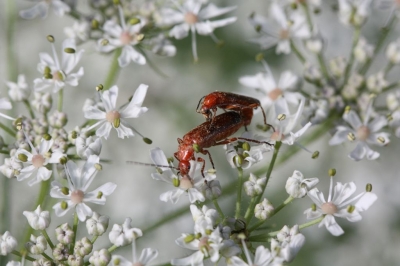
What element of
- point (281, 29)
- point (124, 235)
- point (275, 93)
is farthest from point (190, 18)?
point (124, 235)

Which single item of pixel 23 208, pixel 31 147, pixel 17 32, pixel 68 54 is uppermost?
pixel 17 32

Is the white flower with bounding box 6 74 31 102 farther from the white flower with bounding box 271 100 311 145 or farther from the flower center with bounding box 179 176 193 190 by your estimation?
the white flower with bounding box 271 100 311 145

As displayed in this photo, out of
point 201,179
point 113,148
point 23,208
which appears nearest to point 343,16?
point 201,179

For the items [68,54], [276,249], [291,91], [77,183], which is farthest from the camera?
[291,91]

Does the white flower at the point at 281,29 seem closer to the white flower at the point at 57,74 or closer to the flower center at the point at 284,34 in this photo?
the flower center at the point at 284,34

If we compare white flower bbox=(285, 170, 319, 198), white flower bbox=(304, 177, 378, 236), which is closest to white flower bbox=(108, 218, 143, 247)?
white flower bbox=(285, 170, 319, 198)

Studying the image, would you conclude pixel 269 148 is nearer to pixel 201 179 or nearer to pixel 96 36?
pixel 201 179
